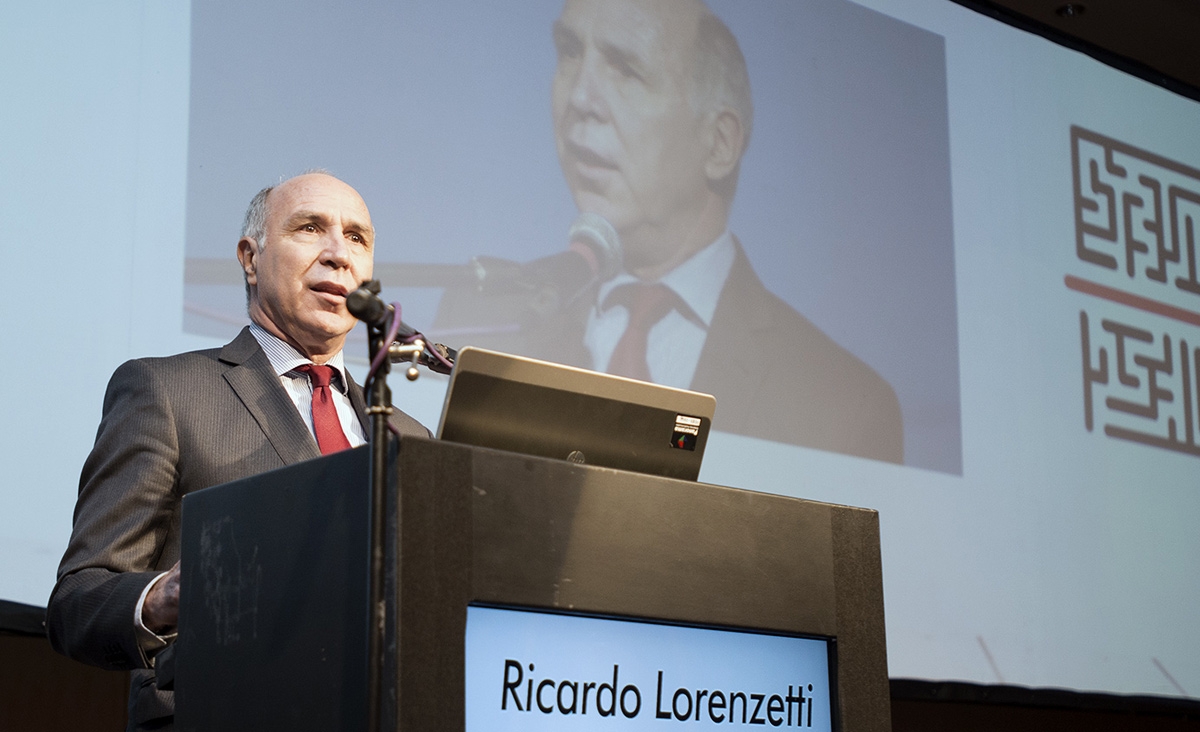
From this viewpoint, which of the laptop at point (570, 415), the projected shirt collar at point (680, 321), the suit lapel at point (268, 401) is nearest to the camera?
the laptop at point (570, 415)

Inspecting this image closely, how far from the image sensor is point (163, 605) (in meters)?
1.40

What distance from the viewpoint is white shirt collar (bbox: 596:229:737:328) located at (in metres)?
3.42

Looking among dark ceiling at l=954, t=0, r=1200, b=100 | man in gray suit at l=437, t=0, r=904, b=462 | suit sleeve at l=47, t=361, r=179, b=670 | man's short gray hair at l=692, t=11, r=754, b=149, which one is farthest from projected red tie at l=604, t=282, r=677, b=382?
dark ceiling at l=954, t=0, r=1200, b=100

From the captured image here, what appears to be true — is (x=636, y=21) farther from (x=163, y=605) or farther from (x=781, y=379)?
Result: (x=163, y=605)

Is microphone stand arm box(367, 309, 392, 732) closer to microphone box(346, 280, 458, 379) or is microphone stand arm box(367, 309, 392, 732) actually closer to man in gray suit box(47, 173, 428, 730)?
microphone box(346, 280, 458, 379)

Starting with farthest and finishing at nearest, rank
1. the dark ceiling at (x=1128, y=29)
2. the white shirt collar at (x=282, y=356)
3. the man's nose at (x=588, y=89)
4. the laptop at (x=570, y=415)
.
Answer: the dark ceiling at (x=1128, y=29) < the man's nose at (x=588, y=89) < the white shirt collar at (x=282, y=356) < the laptop at (x=570, y=415)

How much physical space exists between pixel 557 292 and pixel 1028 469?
1795 mm

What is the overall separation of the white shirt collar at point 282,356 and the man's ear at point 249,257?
0.09 meters

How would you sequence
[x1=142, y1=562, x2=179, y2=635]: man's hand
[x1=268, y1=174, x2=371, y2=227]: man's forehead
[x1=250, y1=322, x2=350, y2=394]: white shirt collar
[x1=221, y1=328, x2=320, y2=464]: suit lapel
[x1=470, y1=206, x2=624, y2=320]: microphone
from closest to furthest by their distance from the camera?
1. [x1=142, y1=562, x2=179, y2=635]: man's hand
2. [x1=221, y1=328, x2=320, y2=464]: suit lapel
3. [x1=250, y1=322, x2=350, y2=394]: white shirt collar
4. [x1=268, y1=174, x2=371, y2=227]: man's forehead
5. [x1=470, y1=206, x2=624, y2=320]: microphone

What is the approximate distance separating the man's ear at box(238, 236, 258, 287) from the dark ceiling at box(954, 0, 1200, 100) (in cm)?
307

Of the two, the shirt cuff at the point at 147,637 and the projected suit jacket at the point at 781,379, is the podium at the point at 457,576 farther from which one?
the projected suit jacket at the point at 781,379

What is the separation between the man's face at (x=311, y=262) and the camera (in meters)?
1.96

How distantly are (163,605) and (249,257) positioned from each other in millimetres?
817

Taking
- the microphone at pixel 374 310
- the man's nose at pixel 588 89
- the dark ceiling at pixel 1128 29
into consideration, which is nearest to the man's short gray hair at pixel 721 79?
the man's nose at pixel 588 89
